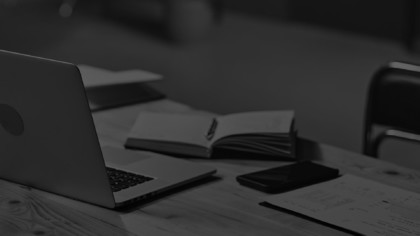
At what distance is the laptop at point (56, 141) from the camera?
132cm

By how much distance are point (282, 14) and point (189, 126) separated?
5365mm

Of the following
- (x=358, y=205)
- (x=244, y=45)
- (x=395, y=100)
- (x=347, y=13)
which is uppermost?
(x=347, y=13)

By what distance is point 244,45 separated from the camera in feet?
19.8

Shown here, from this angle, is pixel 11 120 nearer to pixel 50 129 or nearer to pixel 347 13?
pixel 50 129

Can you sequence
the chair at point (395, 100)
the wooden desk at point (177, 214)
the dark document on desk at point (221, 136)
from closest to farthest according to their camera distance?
the wooden desk at point (177, 214) → the dark document on desk at point (221, 136) → the chair at point (395, 100)

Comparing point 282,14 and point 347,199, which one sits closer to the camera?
point 347,199

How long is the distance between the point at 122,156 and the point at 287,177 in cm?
34

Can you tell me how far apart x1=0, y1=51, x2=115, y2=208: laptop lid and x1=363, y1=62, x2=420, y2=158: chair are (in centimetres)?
103

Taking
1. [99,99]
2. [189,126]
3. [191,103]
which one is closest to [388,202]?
[189,126]

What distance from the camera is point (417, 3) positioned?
19.0ft

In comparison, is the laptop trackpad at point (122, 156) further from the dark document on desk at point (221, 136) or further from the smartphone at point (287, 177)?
the smartphone at point (287, 177)

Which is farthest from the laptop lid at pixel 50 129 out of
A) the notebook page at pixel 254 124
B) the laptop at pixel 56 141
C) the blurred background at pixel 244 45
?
the blurred background at pixel 244 45

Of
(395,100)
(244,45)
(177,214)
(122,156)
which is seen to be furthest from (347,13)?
(177,214)

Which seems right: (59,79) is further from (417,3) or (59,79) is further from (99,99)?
(417,3)
